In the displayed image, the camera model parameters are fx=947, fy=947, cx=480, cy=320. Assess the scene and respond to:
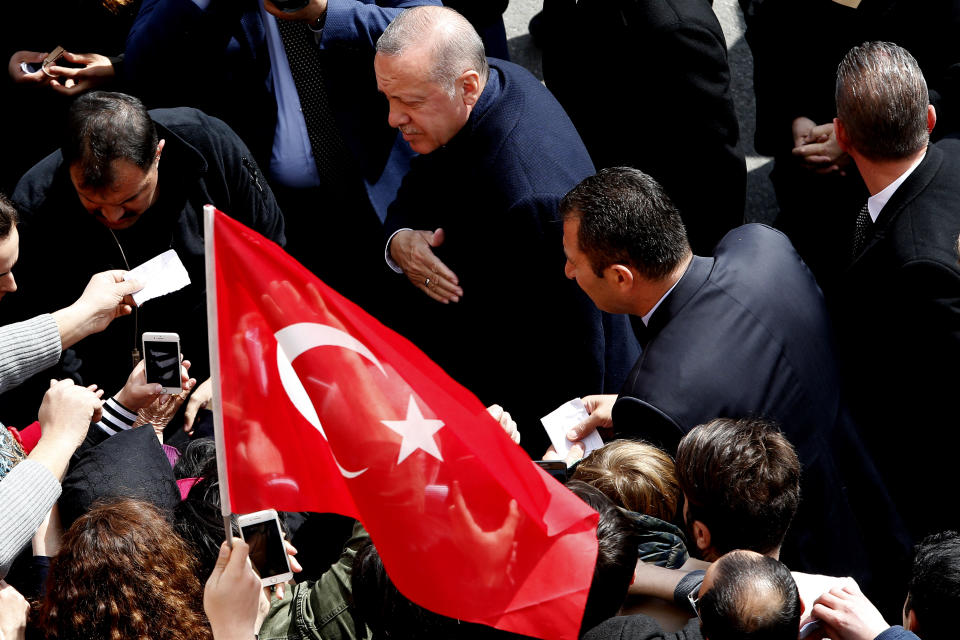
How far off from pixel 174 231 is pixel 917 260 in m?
2.87

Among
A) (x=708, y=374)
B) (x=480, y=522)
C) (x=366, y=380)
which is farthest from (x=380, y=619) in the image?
(x=708, y=374)

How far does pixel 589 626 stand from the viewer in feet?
7.98

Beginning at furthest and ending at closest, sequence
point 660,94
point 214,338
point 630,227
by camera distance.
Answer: point 660,94 → point 630,227 → point 214,338

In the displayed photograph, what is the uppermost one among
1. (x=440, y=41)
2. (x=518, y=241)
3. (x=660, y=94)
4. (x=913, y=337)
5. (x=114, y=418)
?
(x=440, y=41)

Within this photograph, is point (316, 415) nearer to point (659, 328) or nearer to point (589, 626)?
point (589, 626)

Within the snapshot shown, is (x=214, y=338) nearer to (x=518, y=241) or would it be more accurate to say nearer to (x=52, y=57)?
(x=518, y=241)

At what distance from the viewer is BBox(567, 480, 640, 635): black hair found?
2.39 metres

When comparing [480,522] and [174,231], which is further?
[174,231]

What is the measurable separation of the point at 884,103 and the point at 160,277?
9.24 ft

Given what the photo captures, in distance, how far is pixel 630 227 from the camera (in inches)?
126

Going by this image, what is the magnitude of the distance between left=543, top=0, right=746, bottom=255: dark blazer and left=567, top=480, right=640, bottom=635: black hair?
2.40 meters

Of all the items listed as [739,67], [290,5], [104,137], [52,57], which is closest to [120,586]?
[104,137]

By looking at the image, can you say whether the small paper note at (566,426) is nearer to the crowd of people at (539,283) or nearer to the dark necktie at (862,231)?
the crowd of people at (539,283)

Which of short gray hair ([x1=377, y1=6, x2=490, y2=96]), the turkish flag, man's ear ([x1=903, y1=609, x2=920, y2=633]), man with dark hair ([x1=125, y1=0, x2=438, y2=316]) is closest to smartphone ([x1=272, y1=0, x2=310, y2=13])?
man with dark hair ([x1=125, y1=0, x2=438, y2=316])
